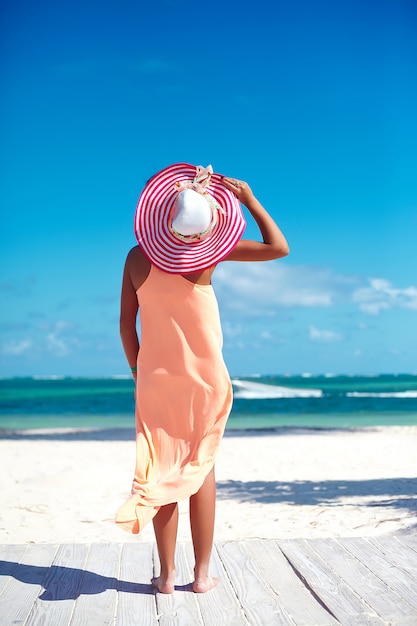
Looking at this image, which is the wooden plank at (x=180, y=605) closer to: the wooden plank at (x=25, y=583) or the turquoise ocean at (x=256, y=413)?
the wooden plank at (x=25, y=583)

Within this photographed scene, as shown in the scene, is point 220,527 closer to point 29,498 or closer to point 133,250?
point 29,498

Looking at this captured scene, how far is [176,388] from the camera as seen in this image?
3150 mm

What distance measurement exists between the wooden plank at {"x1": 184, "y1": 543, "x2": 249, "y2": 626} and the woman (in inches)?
3.0

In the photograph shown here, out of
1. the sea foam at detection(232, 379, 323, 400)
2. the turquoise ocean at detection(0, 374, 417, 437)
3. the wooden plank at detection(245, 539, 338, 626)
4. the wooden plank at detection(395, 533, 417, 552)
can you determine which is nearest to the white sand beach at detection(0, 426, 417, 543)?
the wooden plank at detection(395, 533, 417, 552)

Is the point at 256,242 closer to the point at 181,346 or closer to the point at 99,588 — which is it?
the point at 181,346

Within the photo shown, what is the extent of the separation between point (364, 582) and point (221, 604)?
714 millimetres

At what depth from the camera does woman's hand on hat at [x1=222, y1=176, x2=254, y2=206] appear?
3.17 metres

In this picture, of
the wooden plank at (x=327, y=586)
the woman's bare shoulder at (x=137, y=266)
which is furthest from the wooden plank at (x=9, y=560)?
the woman's bare shoulder at (x=137, y=266)

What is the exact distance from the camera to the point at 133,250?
3.22 m

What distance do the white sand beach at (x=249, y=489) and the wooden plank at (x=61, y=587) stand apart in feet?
6.39

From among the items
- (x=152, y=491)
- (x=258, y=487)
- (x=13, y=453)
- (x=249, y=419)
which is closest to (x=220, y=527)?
(x=258, y=487)

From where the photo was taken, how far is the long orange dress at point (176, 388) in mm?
3127

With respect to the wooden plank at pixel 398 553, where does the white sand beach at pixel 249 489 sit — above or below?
below

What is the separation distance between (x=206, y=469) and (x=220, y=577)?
0.65 meters
